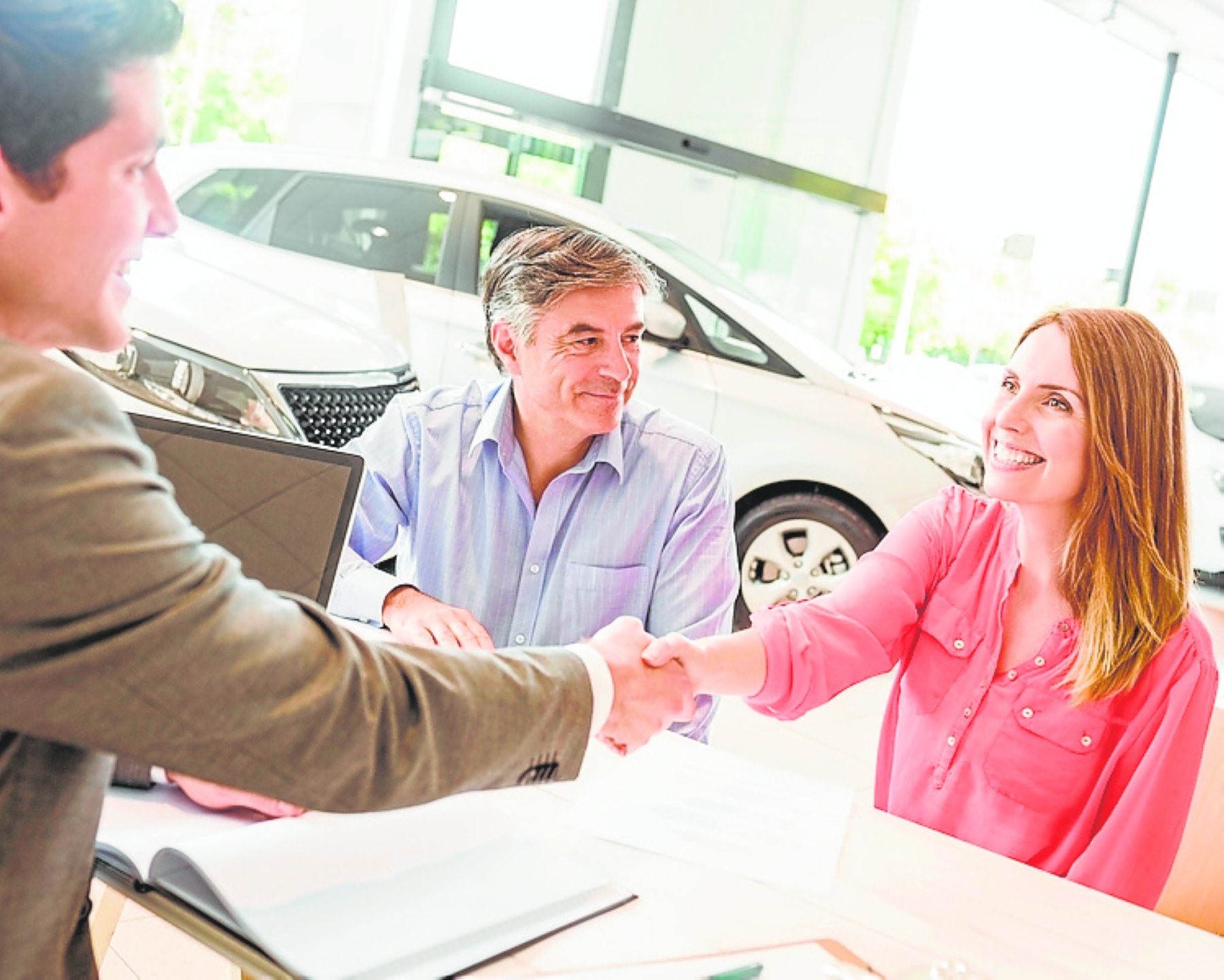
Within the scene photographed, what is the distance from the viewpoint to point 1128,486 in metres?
1.72

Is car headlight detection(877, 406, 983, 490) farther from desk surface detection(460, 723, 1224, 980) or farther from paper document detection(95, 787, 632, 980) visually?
paper document detection(95, 787, 632, 980)

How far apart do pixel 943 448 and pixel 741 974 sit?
12.9ft

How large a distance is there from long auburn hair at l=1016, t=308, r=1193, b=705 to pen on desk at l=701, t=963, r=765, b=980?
81 centimetres

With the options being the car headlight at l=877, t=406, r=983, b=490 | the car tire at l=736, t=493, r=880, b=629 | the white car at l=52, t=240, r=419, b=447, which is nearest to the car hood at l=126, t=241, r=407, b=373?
the white car at l=52, t=240, r=419, b=447

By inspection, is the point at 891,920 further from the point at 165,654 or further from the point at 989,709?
the point at 165,654

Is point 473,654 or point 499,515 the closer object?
point 473,654

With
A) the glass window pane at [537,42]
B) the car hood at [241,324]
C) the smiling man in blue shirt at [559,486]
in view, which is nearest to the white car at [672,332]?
the car hood at [241,324]

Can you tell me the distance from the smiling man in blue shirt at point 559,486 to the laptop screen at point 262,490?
0.59m

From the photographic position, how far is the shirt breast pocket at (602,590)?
2115 mm

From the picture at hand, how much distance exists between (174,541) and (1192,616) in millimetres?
1415

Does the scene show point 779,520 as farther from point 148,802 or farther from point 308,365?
point 148,802

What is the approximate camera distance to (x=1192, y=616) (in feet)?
5.66

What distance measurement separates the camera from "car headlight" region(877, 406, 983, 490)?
15.5 feet

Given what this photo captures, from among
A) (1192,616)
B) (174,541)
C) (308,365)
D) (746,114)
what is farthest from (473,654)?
(746,114)
